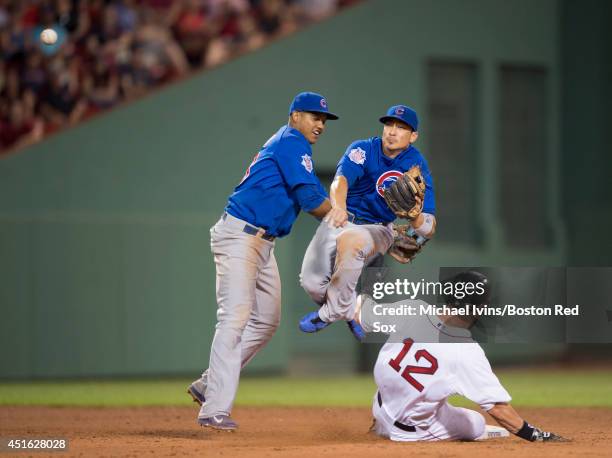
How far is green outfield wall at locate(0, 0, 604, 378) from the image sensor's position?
13133 mm

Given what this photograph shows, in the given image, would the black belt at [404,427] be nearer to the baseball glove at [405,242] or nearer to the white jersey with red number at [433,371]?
the white jersey with red number at [433,371]

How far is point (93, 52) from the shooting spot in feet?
47.4

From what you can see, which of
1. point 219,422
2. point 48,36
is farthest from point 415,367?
point 48,36

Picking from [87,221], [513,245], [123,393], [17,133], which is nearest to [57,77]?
[17,133]

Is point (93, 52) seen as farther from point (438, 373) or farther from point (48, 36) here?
point (438, 373)

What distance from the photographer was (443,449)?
22.8ft

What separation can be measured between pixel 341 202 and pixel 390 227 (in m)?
0.75

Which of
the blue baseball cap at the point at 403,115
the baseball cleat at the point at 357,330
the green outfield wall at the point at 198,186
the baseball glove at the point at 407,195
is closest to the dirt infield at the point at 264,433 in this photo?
the baseball cleat at the point at 357,330

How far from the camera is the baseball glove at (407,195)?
7.39 metres

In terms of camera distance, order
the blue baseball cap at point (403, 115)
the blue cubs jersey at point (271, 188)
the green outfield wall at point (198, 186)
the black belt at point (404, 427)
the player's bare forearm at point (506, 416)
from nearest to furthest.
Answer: the player's bare forearm at point (506, 416), the black belt at point (404, 427), the blue cubs jersey at point (271, 188), the blue baseball cap at point (403, 115), the green outfield wall at point (198, 186)

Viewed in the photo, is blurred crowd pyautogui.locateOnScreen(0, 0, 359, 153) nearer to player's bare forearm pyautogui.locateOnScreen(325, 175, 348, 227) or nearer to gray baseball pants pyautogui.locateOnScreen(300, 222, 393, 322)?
gray baseball pants pyautogui.locateOnScreen(300, 222, 393, 322)

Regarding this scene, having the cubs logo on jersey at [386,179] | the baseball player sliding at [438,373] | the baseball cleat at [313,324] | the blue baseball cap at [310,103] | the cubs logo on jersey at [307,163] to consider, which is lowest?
the baseball player sliding at [438,373]

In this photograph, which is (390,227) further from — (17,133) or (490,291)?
(17,133)

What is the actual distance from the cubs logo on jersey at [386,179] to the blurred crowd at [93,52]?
23.5 ft
